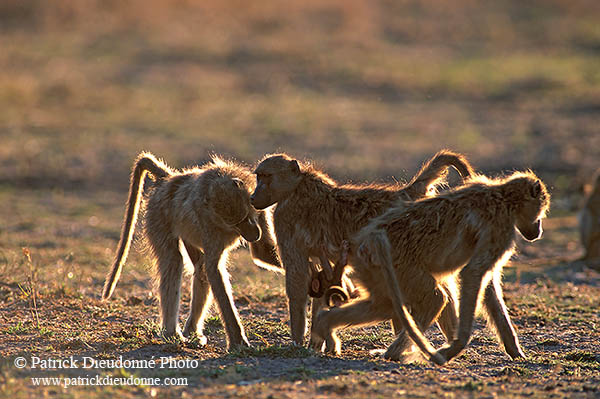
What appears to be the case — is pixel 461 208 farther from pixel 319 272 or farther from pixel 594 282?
pixel 594 282

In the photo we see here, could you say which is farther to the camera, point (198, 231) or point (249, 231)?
point (198, 231)

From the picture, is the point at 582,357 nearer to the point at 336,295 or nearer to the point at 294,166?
the point at 336,295

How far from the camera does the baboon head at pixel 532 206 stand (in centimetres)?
577

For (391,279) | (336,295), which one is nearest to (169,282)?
(336,295)

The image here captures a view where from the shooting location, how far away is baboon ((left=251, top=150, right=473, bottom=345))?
606 centimetres

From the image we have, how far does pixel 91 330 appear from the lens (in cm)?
666

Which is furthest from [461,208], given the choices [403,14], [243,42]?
[403,14]

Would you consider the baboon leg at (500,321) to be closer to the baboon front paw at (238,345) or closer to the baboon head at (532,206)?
the baboon head at (532,206)

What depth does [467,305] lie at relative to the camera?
558 centimetres

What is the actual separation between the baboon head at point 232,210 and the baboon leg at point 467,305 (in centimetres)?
151

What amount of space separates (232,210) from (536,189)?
81.7 inches

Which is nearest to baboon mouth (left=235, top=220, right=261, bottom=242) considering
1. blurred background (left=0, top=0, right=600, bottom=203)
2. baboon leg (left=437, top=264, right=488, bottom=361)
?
baboon leg (left=437, top=264, right=488, bottom=361)

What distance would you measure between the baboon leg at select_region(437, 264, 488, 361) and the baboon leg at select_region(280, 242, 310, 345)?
0.99 meters

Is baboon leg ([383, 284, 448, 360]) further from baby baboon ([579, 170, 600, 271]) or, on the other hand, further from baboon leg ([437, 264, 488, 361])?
baby baboon ([579, 170, 600, 271])
